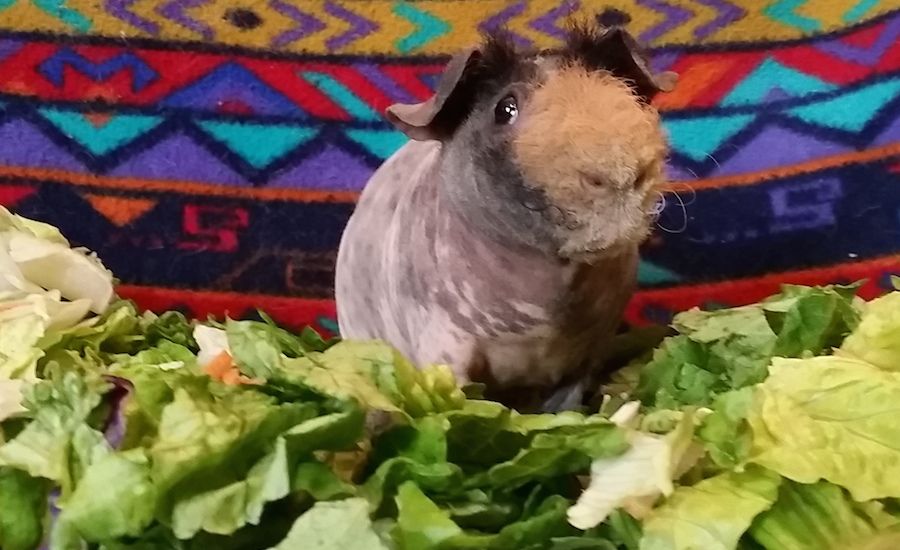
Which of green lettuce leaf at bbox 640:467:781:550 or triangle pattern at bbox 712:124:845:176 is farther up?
triangle pattern at bbox 712:124:845:176

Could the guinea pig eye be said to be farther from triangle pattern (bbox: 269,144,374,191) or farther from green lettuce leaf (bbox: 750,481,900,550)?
triangle pattern (bbox: 269,144,374,191)

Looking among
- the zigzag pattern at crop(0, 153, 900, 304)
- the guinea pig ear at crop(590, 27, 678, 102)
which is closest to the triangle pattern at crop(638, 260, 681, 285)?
the zigzag pattern at crop(0, 153, 900, 304)

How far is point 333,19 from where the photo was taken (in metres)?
1.27

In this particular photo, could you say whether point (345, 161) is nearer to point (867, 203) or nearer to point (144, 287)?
point (144, 287)

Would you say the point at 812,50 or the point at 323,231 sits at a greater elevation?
the point at 812,50

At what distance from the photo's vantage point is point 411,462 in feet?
1.73

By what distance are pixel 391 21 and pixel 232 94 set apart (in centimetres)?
21

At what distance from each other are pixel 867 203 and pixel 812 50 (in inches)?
8.5

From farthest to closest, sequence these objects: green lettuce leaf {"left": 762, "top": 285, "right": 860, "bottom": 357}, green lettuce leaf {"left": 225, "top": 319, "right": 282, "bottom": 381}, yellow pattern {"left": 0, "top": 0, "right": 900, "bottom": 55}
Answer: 1. yellow pattern {"left": 0, "top": 0, "right": 900, "bottom": 55}
2. green lettuce leaf {"left": 762, "top": 285, "right": 860, "bottom": 357}
3. green lettuce leaf {"left": 225, "top": 319, "right": 282, "bottom": 381}

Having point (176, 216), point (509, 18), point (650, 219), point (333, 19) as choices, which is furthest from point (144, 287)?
point (650, 219)

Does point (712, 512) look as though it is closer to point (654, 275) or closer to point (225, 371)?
point (225, 371)

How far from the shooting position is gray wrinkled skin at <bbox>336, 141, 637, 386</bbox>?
726 mm

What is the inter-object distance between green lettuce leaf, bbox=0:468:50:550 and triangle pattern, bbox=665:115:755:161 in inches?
33.0

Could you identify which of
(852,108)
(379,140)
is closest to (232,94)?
(379,140)
